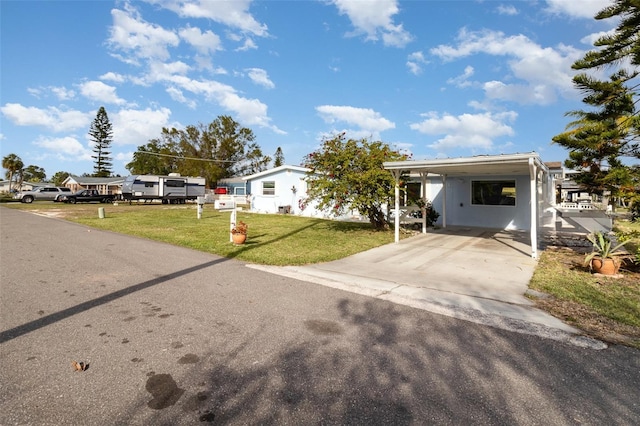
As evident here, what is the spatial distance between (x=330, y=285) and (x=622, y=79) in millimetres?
7362

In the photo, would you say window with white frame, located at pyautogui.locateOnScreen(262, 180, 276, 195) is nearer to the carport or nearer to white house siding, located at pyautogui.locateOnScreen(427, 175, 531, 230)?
white house siding, located at pyautogui.locateOnScreen(427, 175, 531, 230)

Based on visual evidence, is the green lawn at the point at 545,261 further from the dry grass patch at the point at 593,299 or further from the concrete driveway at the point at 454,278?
the concrete driveway at the point at 454,278

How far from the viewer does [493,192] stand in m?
14.1

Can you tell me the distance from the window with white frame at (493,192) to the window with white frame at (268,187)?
1249 cm

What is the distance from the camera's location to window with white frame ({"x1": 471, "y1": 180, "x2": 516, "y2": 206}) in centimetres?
1366

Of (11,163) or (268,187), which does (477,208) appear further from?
(11,163)

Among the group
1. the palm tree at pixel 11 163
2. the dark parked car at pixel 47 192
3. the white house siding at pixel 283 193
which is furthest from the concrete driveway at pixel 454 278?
the palm tree at pixel 11 163

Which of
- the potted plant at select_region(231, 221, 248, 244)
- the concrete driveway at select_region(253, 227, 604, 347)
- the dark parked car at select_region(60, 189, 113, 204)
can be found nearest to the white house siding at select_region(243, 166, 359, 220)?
the potted plant at select_region(231, 221, 248, 244)

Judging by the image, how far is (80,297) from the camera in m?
4.81

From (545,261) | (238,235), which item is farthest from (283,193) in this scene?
(545,261)

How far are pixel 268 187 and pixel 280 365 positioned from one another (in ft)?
66.4

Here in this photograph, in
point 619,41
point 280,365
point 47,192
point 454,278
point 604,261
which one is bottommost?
point 280,365

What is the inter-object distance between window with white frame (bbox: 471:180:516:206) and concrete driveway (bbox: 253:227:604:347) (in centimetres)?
408

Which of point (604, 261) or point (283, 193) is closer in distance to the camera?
point (604, 261)
